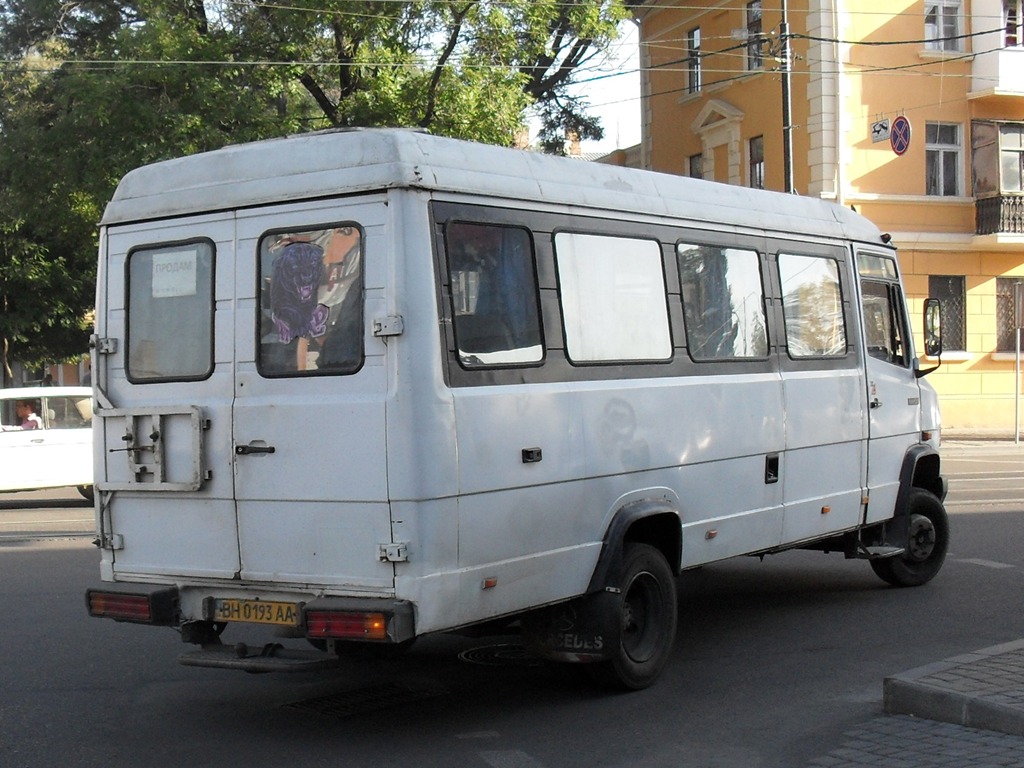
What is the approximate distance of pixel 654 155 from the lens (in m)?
37.2

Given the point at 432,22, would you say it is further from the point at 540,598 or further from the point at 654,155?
the point at 540,598

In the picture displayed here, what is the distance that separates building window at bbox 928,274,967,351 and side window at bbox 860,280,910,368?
21105mm

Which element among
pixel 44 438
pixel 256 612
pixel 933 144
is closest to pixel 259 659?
pixel 256 612

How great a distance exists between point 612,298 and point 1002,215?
2510 centimetres

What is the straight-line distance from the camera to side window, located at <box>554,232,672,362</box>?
22.8 ft

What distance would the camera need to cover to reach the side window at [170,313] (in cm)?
659

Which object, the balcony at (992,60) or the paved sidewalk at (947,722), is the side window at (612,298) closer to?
the paved sidewalk at (947,722)

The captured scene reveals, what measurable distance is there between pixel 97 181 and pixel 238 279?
55.5ft

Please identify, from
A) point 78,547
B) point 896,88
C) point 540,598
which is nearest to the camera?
point 540,598

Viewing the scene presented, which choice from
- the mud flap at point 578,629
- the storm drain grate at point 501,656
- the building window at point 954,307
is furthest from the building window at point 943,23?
the mud flap at point 578,629

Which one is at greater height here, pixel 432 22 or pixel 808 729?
pixel 432 22

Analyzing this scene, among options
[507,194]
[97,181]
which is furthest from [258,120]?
[507,194]

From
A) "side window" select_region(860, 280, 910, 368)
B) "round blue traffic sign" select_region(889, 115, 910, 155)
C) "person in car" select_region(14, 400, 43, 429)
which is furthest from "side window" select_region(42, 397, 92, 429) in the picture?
"round blue traffic sign" select_region(889, 115, 910, 155)

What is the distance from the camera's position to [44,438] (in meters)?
18.8
